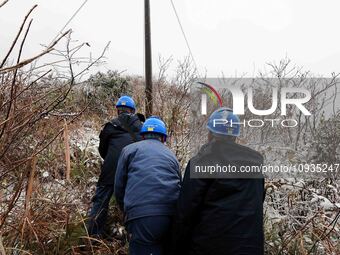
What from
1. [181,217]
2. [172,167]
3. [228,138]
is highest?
[228,138]

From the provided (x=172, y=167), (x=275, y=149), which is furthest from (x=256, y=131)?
(x=172, y=167)

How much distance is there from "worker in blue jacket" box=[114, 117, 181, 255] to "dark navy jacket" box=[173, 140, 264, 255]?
41 centimetres

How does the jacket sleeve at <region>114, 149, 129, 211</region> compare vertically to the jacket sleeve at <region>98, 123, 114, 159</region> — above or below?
below

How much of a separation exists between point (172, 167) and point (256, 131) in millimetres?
3370

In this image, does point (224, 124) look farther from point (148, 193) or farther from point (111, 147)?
point (111, 147)

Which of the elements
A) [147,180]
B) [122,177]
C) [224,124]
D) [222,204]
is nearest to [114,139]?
[122,177]

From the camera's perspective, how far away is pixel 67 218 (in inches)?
160

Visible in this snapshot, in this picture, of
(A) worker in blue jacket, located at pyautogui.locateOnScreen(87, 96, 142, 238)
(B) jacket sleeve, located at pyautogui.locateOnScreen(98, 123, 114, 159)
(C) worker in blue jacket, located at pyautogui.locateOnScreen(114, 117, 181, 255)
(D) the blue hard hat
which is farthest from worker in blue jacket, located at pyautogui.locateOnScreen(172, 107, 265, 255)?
(B) jacket sleeve, located at pyautogui.locateOnScreen(98, 123, 114, 159)

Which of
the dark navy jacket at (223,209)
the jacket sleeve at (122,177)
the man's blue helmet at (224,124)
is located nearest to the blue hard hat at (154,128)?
the jacket sleeve at (122,177)

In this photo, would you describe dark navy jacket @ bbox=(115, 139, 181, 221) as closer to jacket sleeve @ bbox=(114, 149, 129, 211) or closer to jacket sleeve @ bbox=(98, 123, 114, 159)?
jacket sleeve @ bbox=(114, 149, 129, 211)

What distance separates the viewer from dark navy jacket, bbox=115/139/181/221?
344 cm

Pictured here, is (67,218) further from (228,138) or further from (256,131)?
(256,131)

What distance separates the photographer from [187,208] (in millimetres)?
2953

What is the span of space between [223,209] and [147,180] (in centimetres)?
86
